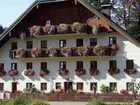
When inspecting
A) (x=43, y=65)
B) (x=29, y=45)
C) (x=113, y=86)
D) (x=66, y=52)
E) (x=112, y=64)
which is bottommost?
(x=113, y=86)

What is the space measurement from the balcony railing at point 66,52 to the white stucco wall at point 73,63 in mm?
1104

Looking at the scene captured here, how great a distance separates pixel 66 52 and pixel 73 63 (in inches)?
84.3

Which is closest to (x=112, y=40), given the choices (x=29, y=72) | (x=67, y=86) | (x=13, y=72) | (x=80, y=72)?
(x=80, y=72)

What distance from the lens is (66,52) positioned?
4497cm

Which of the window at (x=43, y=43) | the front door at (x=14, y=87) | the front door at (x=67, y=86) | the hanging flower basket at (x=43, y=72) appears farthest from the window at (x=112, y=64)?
the front door at (x=14, y=87)

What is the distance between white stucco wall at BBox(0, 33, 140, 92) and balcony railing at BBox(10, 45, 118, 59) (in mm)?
1104

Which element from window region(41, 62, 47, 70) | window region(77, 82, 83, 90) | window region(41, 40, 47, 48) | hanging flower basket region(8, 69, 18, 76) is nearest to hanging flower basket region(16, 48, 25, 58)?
hanging flower basket region(8, 69, 18, 76)

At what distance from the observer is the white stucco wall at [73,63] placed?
44.4 m

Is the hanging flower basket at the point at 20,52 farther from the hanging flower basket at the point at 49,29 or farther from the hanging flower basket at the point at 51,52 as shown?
the hanging flower basket at the point at 49,29

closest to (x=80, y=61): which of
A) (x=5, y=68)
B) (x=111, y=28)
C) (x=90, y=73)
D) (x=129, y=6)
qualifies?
(x=90, y=73)

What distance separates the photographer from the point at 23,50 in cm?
4728

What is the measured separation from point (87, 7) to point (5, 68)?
39.5 feet

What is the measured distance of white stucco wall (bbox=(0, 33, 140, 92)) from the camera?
4438 centimetres

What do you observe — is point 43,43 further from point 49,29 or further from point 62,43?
point 49,29
